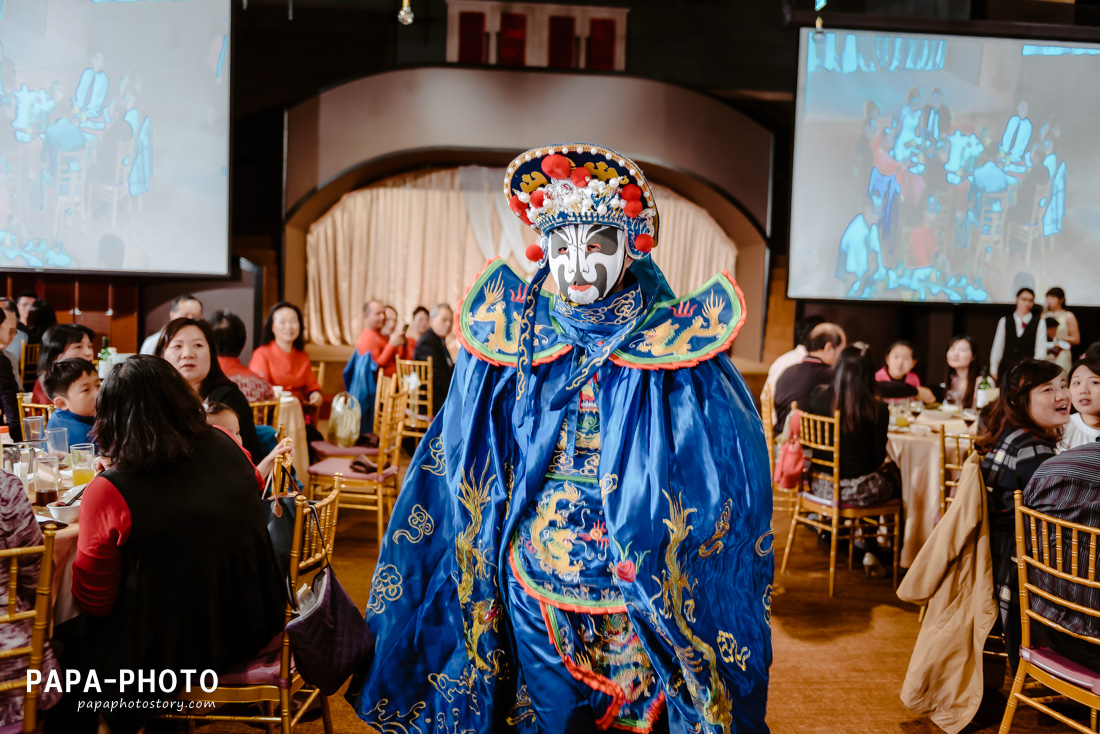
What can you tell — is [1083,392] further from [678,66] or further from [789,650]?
[678,66]

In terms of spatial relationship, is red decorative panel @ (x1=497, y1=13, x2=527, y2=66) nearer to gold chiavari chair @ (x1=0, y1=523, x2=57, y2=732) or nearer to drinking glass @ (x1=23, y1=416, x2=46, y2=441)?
drinking glass @ (x1=23, y1=416, x2=46, y2=441)

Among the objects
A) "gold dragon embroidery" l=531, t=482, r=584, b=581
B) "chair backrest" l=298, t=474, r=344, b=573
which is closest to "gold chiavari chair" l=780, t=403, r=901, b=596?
"gold dragon embroidery" l=531, t=482, r=584, b=581

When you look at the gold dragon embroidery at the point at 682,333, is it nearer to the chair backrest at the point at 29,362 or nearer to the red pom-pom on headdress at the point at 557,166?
the red pom-pom on headdress at the point at 557,166

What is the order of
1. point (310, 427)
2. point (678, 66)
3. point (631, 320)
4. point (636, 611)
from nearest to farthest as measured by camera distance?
point (636, 611), point (631, 320), point (310, 427), point (678, 66)

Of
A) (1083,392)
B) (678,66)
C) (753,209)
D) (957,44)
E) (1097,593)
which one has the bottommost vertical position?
(1097,593)

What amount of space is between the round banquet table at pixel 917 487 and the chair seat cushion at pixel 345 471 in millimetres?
2604

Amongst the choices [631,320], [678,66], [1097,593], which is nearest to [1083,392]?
[1097,593]

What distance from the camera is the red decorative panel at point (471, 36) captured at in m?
9.00

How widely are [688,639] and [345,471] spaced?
2.80 metres

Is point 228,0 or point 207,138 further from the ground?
point 228,0

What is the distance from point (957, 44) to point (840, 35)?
1052 mm

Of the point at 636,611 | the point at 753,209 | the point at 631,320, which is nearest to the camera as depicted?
the point at 636,611

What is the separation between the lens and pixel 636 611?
167 centimetres

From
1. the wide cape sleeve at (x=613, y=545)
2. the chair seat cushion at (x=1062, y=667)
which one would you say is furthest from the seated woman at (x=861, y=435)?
the wide cape sleeve at (x=613, y=545)
